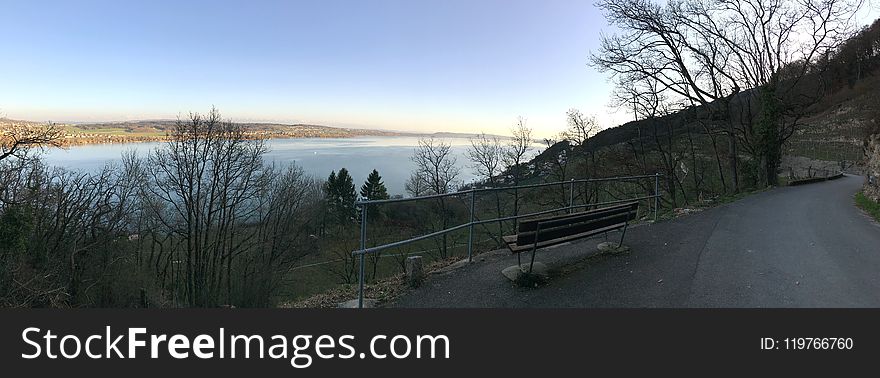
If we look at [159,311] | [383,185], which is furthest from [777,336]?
[383,185]

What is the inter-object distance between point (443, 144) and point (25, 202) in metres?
31.7

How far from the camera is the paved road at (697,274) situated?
13.7 ft

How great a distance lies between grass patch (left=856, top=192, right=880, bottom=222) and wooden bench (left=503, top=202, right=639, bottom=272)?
7802 millimetres

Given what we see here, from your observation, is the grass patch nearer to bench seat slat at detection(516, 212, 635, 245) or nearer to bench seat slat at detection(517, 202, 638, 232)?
bench seat slat at detection(516, 212, 635, 245)

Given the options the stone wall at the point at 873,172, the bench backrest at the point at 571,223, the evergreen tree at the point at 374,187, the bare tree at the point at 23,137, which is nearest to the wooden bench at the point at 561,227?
the bench backrest at the point at 571,223

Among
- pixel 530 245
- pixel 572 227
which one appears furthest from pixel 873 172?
pixel 530 245

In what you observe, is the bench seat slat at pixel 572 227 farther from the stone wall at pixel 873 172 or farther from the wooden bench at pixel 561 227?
the stone wall at pixel 873 172

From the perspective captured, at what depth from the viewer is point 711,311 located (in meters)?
3.75

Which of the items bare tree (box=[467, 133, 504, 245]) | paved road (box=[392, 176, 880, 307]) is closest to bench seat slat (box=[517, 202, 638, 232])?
paved road (box=[392, 176, 880, 307])

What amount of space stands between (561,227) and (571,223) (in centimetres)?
22

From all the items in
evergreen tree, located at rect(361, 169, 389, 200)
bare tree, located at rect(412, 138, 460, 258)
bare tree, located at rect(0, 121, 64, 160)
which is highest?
bare tree, located at rect(0, 121, 64, 160)

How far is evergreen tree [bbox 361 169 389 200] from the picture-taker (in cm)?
5639

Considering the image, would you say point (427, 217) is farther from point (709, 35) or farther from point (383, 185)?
point (383, 185)

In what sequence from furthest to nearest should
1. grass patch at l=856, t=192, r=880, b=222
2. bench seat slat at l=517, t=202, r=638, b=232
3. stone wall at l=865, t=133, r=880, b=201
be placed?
stone wall at l=865, t=133, r=880, b=201, grass patch at l=856, t=192, r=880, b=222, bench seat slat at l=517, t=202, r=638, b=232
